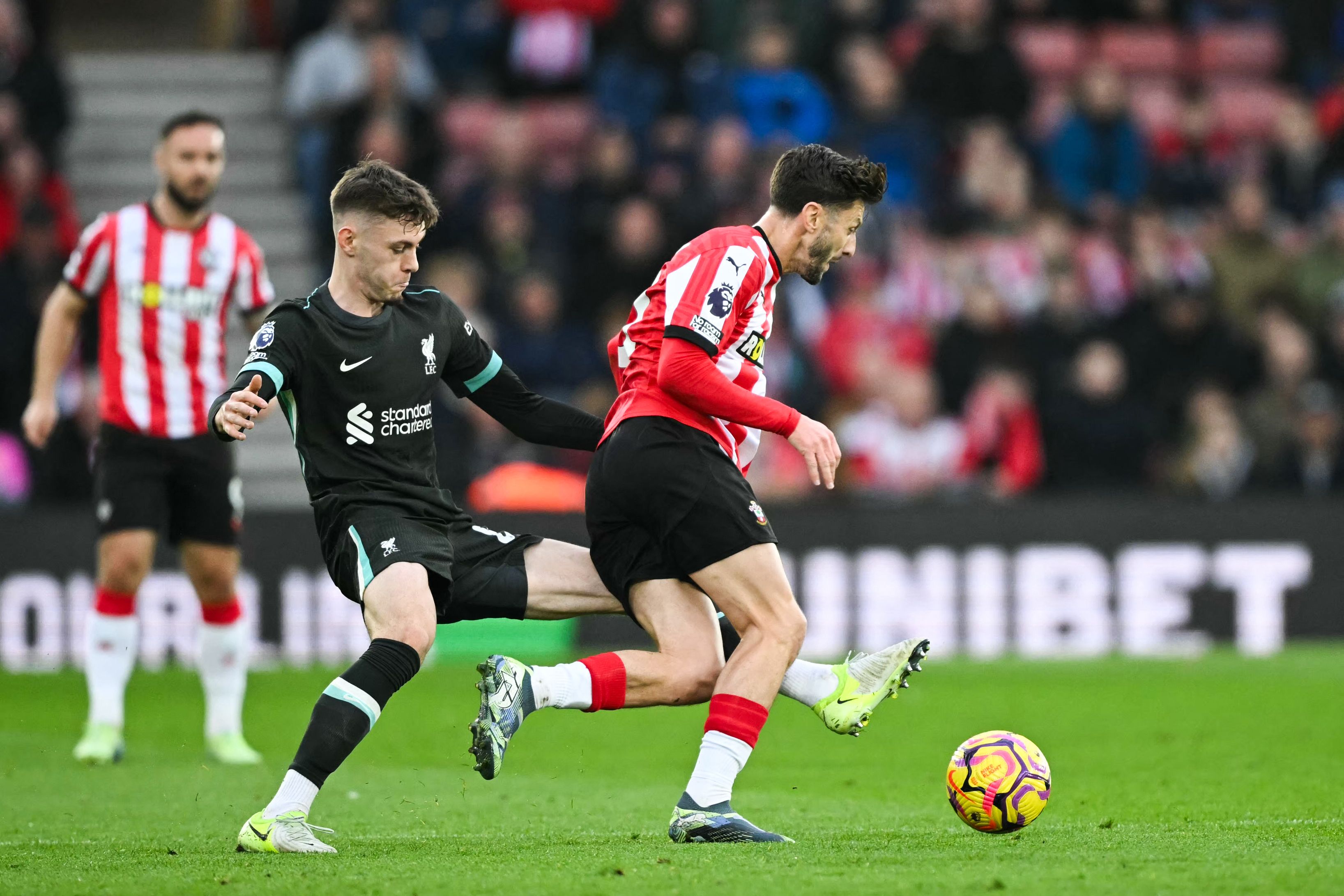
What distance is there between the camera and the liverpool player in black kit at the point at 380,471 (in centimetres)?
560

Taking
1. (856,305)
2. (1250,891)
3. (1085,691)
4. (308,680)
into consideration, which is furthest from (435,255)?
(1250,891)

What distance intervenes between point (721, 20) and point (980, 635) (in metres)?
6.87

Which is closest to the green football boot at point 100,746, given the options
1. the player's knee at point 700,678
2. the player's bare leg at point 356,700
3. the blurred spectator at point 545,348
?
the player's bare leg at point 356,700

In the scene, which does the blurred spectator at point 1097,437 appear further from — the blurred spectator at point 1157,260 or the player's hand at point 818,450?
the player's hand at point 818,450

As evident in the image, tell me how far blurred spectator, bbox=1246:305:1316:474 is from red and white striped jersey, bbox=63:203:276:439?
29.5 feet

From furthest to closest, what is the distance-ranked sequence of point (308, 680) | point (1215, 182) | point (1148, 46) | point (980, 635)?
1. point (1148, 46)
2. point (1215, 182)
3. point (980, 635)
4. point (308, 680)

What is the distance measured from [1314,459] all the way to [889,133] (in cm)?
446

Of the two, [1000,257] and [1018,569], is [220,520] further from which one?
[1000,257]

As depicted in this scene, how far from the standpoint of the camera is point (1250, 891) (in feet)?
15.0

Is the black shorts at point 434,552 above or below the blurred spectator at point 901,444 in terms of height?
below

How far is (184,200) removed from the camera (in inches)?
332

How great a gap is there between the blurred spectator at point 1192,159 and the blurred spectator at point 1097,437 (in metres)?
2.75

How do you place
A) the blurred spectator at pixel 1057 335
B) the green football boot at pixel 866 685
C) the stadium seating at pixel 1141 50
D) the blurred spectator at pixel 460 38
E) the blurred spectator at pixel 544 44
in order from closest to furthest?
the green football boot at pixel 866 685, the blurred spectator at pixel 1057 335, the blurred spectator at pixel 544 44, the blurred spectator at pixel 460 38, the stadium seating at pixel 1141 50

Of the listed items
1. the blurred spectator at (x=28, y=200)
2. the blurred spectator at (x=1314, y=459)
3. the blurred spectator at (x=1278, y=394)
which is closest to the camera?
the blurred spectator at (x=1314, y=459)
